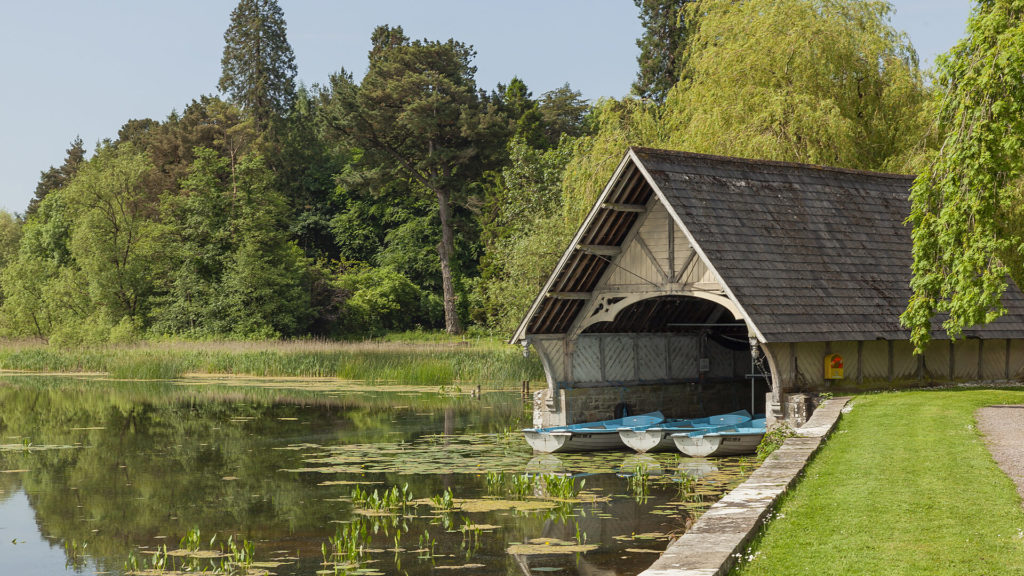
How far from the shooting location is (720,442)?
1758 cm

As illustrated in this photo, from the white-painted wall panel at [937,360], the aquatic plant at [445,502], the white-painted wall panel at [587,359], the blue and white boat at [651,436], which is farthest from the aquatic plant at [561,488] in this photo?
the white-painted wall panel at [937,360]

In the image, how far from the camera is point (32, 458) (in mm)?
19703

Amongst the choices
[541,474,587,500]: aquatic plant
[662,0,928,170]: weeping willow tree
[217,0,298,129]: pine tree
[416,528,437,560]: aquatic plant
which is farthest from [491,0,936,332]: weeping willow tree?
[217,0,298,129]: pine tree

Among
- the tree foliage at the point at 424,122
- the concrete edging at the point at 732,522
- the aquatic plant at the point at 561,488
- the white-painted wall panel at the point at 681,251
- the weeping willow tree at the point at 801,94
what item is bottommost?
the aquatic plant at the point at 561,488

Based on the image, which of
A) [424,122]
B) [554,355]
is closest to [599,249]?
[554,355]

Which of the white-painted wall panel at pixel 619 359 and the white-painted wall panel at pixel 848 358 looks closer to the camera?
the white-painted wall panel at pixel 848 358

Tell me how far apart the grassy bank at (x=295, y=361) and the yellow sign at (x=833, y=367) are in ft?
57.8

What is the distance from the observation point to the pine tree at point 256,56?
251 ft

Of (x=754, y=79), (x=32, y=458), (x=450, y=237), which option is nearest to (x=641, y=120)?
(x=754, y=79)

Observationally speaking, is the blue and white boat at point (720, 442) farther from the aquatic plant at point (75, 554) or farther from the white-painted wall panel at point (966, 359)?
the aquatic plant at point (75, 554)

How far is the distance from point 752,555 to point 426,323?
5814 cm

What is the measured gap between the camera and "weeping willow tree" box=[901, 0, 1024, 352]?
1330cm

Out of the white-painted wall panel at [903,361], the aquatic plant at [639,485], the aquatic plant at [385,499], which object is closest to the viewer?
the aquatic plant at [385,499]

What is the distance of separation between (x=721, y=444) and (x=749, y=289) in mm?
2603
